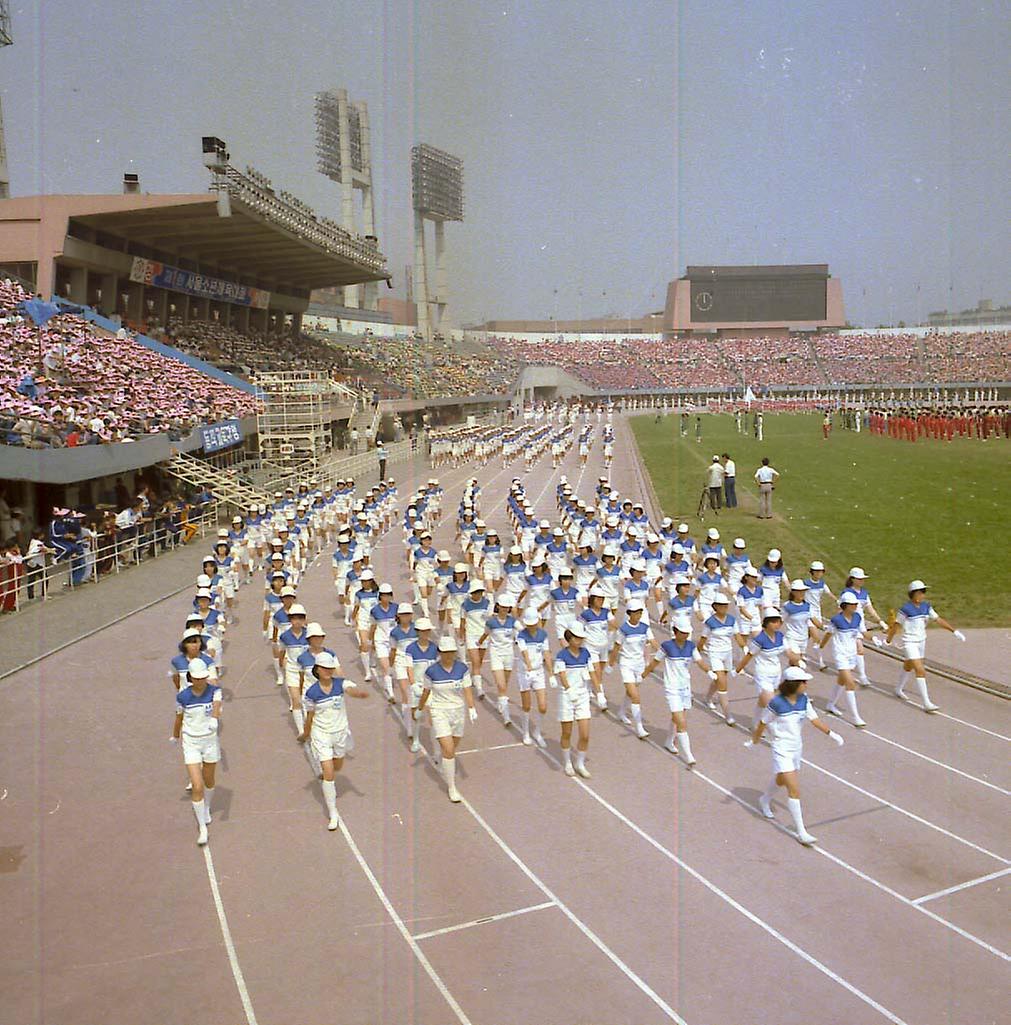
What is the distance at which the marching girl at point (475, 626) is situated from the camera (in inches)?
470

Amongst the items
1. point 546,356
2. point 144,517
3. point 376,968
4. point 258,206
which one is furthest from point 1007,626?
point 546,356

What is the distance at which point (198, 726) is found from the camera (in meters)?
8.38

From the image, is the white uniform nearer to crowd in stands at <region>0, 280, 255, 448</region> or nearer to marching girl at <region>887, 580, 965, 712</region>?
marching girl at <region>887, 580, 965, 712</region>

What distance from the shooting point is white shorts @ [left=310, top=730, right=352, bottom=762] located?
841 centimetres

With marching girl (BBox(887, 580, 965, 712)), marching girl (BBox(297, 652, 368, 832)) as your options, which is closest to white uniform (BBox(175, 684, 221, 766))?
marching girl (BBox(297, 652, 368, 832))

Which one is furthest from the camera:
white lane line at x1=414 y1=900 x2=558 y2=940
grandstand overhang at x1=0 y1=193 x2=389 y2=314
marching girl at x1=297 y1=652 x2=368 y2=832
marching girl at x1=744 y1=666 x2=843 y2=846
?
grandstand overhang at x1=0 y1=193 x2=389 y2=314

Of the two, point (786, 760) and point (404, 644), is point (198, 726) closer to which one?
point (404, 644)

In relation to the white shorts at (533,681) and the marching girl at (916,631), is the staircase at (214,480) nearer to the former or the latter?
the white shorts at (533,681)

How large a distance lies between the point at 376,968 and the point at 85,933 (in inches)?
91.7

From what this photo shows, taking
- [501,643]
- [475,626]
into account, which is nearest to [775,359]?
[475,626]

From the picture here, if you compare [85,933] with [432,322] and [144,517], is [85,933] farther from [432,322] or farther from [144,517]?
[432,322]

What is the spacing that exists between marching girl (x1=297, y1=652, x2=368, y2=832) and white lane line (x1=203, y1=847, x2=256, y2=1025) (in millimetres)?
1093

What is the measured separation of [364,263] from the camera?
52.5 m

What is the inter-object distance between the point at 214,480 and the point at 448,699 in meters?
19.5
